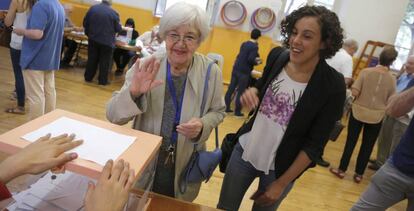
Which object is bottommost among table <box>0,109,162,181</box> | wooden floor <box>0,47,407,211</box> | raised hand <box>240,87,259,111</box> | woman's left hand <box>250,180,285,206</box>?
wooden floor <box>0,47,407,211</box>

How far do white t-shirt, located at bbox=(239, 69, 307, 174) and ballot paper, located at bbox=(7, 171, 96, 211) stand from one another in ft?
3.01

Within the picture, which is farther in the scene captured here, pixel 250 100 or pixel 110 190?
pixel 250 100

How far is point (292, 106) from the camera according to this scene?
5.03 feet

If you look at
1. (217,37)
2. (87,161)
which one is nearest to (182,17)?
(87,161)

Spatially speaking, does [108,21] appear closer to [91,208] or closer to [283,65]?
[283,65]

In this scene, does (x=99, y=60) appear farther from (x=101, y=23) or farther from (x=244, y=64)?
(x=244, y=64)

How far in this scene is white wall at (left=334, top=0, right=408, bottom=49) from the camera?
24.5 feet

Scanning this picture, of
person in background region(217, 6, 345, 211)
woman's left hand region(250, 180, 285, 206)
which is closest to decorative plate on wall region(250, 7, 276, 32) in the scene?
person in background region(217, 6, 345, 211)

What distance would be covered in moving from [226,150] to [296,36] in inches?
29.0

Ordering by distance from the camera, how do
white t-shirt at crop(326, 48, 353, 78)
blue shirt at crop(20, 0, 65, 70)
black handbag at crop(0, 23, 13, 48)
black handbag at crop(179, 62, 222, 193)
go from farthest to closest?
black handbag at crop(0, 23, 13, 48) → white t-shirt at crop(326, 48, 353, 78) → blue shirt at crop(20, 0, 65, 70) → black handbag at crop(179, 62, 222, 193)

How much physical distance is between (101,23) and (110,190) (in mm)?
5182

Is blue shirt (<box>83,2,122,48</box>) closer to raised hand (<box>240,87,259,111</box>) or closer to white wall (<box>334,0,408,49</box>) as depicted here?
raised hand (<box>240,87,259,111</box>)

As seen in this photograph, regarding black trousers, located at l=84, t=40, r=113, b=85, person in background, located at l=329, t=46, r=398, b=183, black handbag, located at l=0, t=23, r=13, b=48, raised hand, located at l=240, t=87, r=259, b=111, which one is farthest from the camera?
black handbag, located at l=0, t=23, r=13, b=48

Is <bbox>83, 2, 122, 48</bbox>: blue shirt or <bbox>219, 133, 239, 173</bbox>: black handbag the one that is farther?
<bbox>83, 2, 122, 48</bbox>: blue shirt
